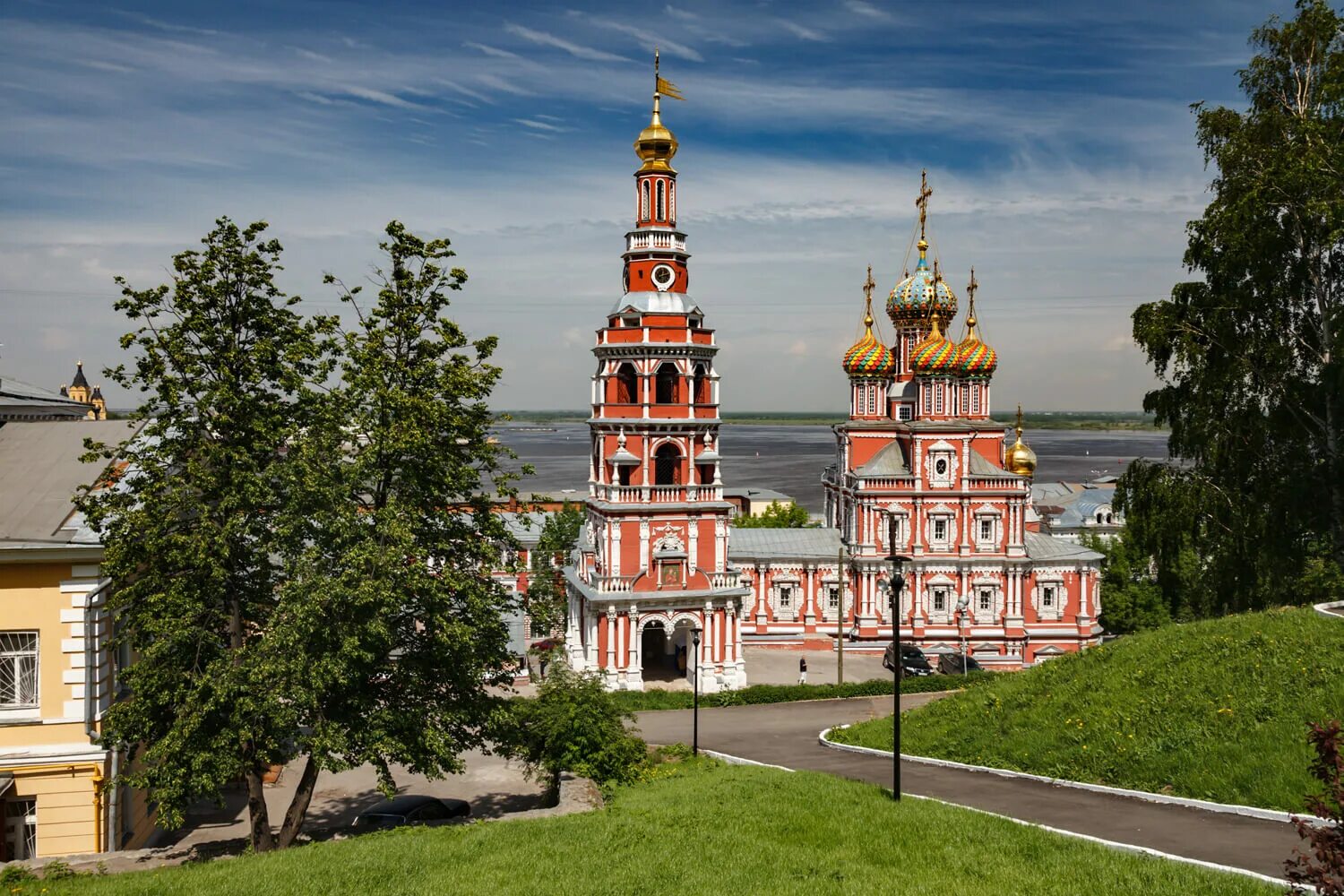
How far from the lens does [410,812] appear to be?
786 inches

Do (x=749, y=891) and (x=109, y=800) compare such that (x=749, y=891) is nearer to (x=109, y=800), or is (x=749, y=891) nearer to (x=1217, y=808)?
(x=1217, y=808)

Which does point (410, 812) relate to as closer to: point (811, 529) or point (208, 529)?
point (208, 529)

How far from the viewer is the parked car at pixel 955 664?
128 feet

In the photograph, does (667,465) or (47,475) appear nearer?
(47,475)

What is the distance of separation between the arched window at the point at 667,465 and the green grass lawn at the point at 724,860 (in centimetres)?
2129

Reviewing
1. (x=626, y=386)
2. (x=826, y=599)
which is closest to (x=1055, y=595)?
(x=826, y=599)

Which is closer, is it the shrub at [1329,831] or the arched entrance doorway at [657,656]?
the shrub at [1329,831]

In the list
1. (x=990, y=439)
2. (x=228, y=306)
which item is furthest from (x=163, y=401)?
(x=990, y=439)

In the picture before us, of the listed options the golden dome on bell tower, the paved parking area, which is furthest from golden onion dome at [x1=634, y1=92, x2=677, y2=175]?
the paved parking area

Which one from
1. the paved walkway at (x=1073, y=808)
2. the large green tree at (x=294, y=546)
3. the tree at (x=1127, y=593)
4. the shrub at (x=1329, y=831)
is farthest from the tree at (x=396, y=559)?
the tree at (x=1127, y=593)

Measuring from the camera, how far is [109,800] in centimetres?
1695

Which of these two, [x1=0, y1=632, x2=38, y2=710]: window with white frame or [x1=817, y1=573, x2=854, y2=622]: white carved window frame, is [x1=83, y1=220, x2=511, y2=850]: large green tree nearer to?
[x1=0, y1=632, x2=38, y2=710]: window with white frame

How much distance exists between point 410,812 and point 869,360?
32091mm

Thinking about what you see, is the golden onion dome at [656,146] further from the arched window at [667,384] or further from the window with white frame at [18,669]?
the window with white frame at [18,669]
